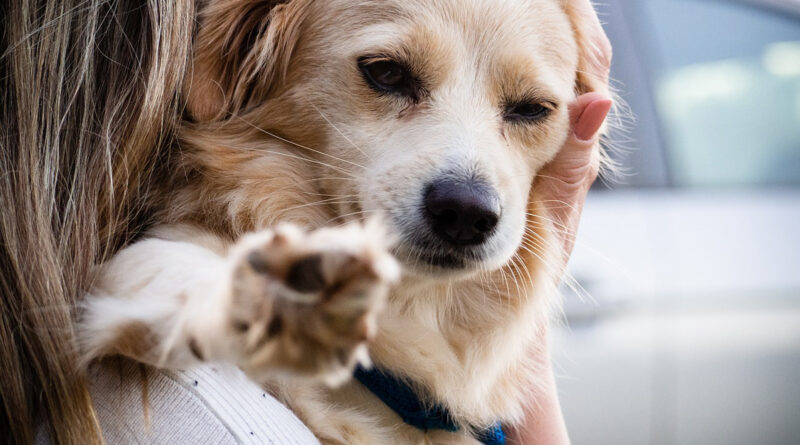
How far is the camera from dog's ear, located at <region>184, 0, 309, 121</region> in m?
1.57

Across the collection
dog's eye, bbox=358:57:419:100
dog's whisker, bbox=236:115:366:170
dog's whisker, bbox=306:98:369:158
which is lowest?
dog's whisker, bbox=236:115:366:170

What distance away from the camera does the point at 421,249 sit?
5.16 ft

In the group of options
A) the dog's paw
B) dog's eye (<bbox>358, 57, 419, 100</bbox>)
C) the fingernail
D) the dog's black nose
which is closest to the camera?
the dog's paw

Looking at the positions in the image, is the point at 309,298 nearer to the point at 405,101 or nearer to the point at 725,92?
the point at 405,101

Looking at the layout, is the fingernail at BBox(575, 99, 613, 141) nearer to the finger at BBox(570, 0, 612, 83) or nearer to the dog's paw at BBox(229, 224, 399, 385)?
the finger at BBox(570, 0, 612, 83)

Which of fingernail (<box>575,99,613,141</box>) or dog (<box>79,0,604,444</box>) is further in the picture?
fingernail (<box>575,99,613,141</box>)

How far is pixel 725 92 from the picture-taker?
110 inches

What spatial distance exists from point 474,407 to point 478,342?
0.16 metres

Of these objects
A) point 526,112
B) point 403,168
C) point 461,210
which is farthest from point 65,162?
point 526,112

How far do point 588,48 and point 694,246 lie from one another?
104 cm

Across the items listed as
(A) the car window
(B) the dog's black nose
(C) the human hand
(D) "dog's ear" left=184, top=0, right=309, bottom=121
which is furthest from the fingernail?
(A) the car window

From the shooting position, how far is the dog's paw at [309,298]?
0.87 metres

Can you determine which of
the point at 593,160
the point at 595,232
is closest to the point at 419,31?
the point at 593,160

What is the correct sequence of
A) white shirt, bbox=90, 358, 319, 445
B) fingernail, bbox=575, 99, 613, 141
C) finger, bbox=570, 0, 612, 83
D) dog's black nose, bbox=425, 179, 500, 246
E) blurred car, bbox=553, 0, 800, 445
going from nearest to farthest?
white shirt, bbox=90, 358, 319, 445 < dog's black nose, bbox=425, 179, 500, 246 < fingernail, bbox=575, 99, 613, 141 < finger, bbox=570, 0, 612, 83 < blurred car, bbox=553, 0, 800, 445
